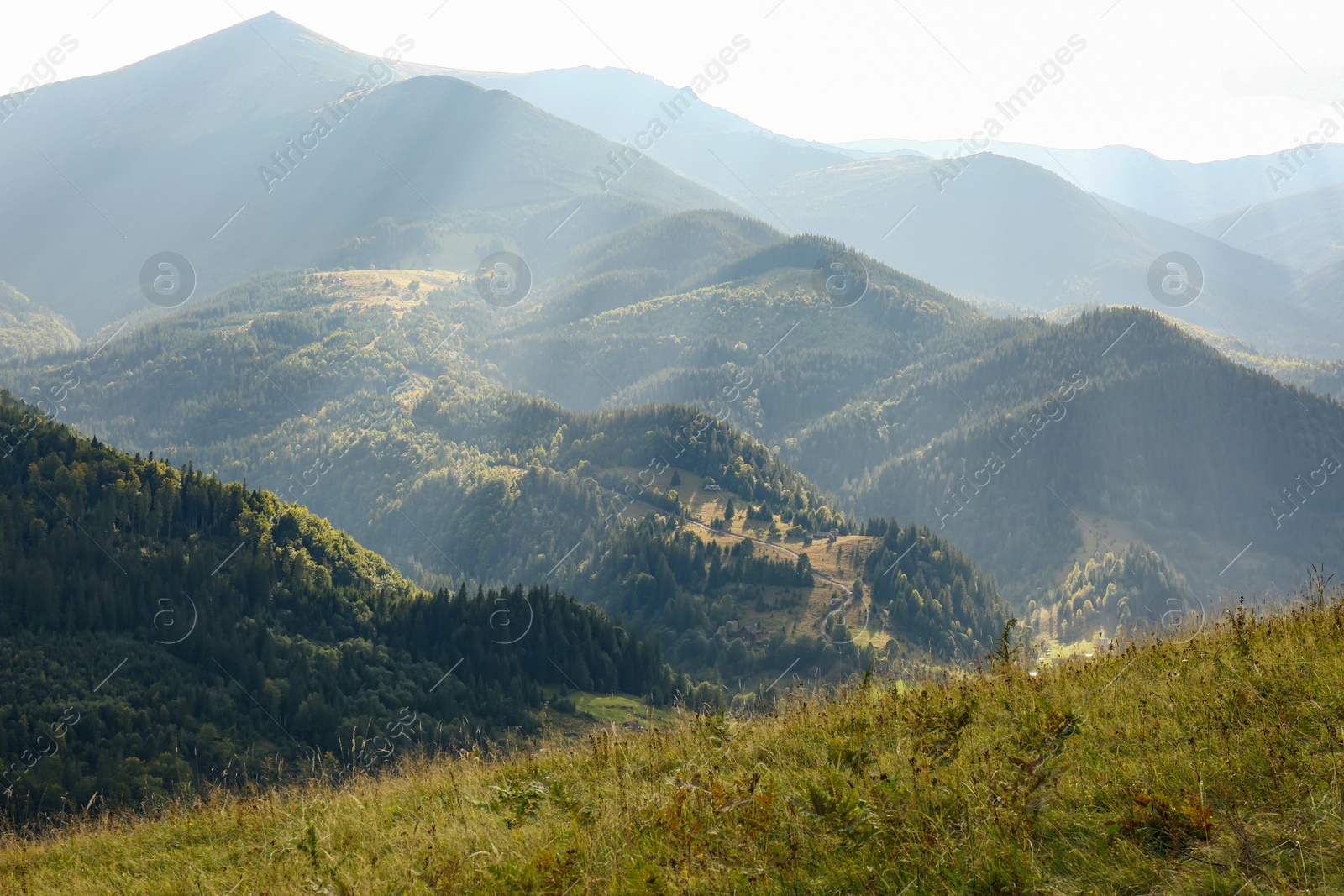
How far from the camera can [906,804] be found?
865cm

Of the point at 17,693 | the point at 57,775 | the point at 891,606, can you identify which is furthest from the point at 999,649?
the point at 891,606

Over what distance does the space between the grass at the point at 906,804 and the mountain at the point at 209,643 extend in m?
37.5

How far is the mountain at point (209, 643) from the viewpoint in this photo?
5544 centimetres

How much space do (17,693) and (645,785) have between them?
67879 millimetres

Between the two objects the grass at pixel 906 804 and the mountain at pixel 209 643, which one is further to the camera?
the mountain at pixel 209 643

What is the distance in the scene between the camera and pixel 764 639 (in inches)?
6762

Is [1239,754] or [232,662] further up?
[1239,754]

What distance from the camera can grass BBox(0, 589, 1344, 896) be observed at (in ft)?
24.4

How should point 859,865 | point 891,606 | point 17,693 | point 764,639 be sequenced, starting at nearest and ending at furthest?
point 859,865 < point 17,693 < point 764,639 < point 891,606

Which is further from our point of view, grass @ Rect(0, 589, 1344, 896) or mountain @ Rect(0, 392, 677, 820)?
mountain @ Rect(0, 392, 677, 820)

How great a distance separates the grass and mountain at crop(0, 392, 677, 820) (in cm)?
3746

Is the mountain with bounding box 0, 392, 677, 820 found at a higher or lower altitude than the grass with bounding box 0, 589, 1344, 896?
lower

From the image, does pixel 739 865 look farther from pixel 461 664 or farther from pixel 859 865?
pixel 461 664

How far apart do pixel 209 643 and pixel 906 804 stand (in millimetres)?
78458
